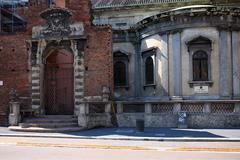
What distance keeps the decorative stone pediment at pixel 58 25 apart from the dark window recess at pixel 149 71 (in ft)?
24.7

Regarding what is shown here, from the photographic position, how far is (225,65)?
2669 cm

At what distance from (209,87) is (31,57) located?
1223 cm

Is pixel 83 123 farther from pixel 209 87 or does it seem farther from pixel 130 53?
pixel 130 53

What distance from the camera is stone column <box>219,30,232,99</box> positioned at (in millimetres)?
26469

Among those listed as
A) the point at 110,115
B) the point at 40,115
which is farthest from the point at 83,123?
the point at 40,115

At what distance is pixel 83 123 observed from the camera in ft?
73.3

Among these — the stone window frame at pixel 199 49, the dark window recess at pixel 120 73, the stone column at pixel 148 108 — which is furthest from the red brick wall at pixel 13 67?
the stone window frame at pixel 199 49

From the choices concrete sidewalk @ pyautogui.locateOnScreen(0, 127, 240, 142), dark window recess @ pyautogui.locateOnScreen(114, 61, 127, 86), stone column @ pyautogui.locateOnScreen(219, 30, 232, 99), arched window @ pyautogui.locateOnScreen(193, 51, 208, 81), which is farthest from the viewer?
dark window recess @ pyautogui.locateOnScreen(114, 61, 127, 86)

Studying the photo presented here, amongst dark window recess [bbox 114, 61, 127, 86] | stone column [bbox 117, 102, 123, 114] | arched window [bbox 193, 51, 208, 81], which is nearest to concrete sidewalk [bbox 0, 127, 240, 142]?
stone column [bbox 117, 102, 123, 114]

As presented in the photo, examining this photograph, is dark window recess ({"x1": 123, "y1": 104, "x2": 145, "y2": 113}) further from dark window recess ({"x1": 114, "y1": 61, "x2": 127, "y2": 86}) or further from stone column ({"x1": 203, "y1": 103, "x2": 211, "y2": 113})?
dark window recess ({"x1": 114, "y1": 61, "x2": 127, "y2": 86})

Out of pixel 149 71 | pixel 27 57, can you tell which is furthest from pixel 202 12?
pixel 27 57

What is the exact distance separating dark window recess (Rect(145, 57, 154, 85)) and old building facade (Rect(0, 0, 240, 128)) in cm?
8

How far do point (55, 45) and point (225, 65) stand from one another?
38.2ft

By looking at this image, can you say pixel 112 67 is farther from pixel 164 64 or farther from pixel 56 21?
pixel 164 64
